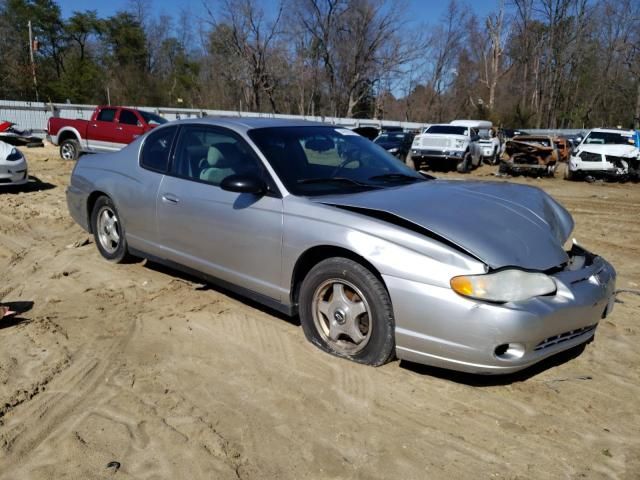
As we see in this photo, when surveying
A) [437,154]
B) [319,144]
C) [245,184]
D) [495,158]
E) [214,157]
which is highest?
[319,144]

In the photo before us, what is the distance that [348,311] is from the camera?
351 cm

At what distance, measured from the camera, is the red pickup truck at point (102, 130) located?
1559cm

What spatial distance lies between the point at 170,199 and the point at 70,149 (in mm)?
13517

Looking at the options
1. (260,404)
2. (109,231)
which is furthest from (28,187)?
(260,404)

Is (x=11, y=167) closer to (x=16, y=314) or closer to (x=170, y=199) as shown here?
(x=16, y=314)

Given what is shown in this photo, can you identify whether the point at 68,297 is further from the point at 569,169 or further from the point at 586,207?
the point at 569,169

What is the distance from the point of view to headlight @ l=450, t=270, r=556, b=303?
2.99 metres

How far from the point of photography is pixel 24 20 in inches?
1923

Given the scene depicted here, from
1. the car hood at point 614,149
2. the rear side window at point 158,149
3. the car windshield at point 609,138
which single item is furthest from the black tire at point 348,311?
the car windshield at point 609,138

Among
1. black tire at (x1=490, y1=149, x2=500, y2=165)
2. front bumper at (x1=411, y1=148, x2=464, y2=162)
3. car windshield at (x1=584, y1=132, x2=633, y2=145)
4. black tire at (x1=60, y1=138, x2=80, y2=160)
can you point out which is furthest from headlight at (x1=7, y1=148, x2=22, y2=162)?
black tire at (x1=490, y1=149, x2=500, y2=165)

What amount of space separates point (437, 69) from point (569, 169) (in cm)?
4231

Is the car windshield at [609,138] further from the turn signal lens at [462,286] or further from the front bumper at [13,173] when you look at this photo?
the turn signal lens at [462,286]

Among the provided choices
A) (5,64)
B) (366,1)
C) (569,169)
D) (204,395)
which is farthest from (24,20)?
(204,395)

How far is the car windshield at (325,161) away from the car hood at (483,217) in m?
0.23
